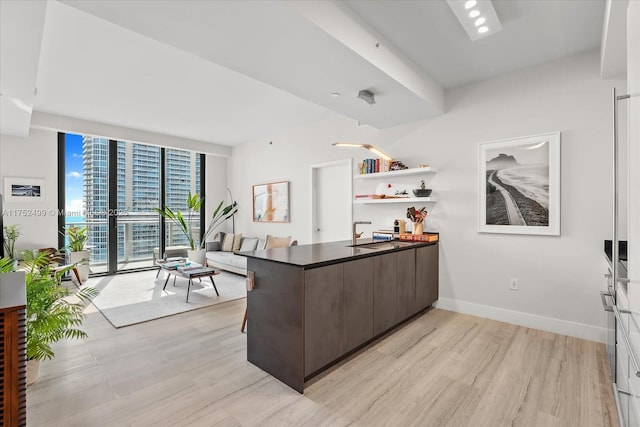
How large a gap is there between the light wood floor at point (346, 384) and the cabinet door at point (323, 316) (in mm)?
176

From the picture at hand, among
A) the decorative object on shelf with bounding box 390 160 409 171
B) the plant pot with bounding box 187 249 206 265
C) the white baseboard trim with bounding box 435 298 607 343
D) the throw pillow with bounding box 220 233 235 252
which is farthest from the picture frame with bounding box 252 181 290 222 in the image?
the white baseboard trim with bounding box 435 298 607 343

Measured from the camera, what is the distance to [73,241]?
5043mm

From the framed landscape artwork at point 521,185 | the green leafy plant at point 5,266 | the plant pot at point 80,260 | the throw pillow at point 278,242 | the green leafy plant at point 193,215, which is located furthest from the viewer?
the green leafy plant at point 193,215

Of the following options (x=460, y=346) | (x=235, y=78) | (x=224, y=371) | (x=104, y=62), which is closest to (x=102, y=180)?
(x=104, y=62)

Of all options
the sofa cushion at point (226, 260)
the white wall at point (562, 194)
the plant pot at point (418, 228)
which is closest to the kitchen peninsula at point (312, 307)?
the plant pot at point (418, 228)

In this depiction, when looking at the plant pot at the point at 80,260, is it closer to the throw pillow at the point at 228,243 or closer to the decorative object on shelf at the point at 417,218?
the throw pillow at the point at 228,243

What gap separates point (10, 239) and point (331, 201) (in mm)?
4933

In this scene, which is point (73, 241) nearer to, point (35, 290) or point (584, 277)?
point (35, 290)

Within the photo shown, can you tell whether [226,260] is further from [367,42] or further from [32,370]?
[367,42]

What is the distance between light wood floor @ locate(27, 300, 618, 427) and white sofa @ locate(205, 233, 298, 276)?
2.39 metres

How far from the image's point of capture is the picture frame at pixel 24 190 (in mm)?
4594

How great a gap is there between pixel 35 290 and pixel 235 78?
2702 mm

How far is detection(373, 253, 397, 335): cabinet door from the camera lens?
2.64 m

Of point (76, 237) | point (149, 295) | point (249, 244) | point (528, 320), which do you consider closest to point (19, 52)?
point (149, 295)
